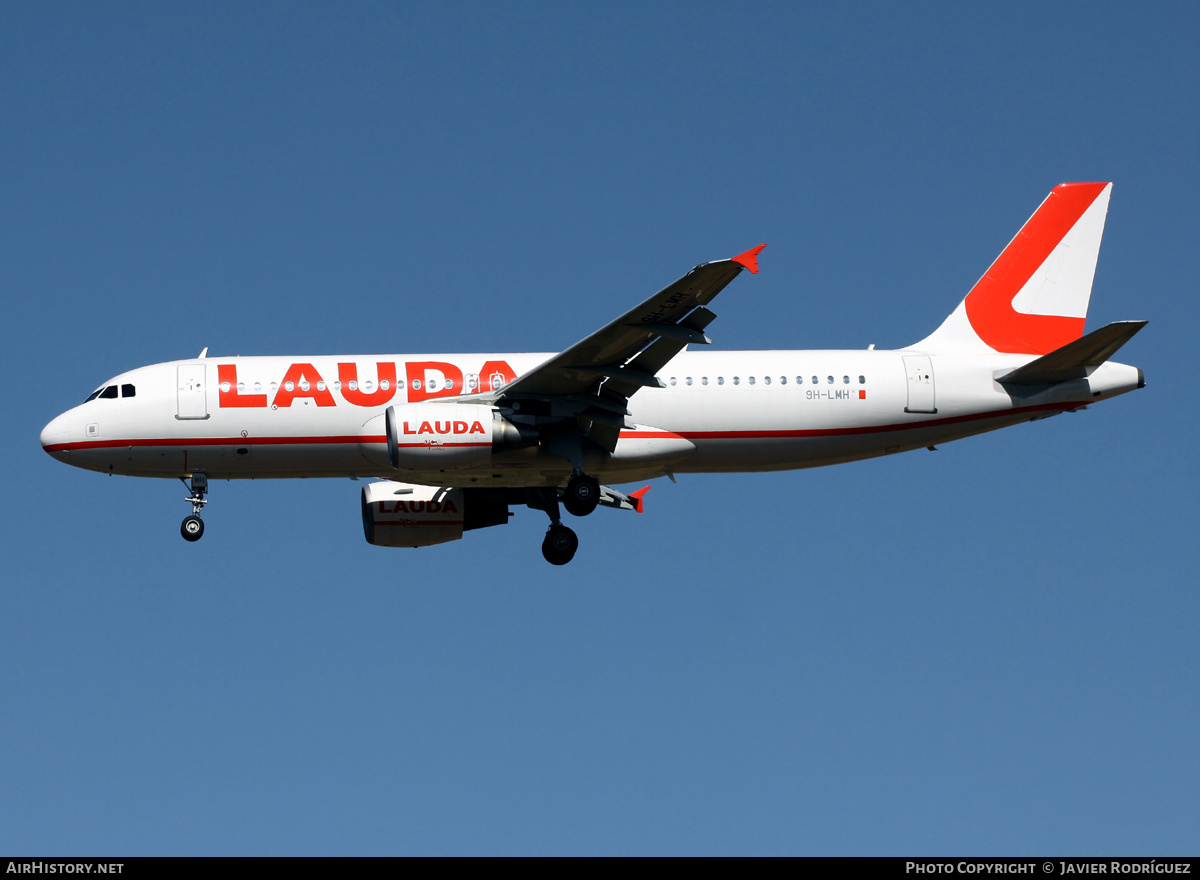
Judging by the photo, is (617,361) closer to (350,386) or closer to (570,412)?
(570,412)

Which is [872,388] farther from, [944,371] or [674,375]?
[674,375]

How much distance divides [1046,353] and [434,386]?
14208 millimetres

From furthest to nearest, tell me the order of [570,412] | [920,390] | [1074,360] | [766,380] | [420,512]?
[420,512]
[920,390]
[766,380]
[1074,360]
[570,412]

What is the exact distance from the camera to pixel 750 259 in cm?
2531

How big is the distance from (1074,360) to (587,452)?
1072 centimetres

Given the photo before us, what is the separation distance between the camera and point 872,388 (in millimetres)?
32156

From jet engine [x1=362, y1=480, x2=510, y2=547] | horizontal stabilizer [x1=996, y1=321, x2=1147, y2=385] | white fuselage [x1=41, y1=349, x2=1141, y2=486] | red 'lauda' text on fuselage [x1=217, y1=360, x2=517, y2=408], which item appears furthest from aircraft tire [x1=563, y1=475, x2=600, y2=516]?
horizontal stabilizer [x1=996, y1=321, x2=1147, y2=385]

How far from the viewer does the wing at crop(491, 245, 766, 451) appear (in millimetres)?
26750

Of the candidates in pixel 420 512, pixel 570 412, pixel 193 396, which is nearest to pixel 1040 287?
pixel 570 412

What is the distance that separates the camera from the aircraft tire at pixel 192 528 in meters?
31.8

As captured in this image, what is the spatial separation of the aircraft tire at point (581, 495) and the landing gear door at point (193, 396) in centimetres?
804

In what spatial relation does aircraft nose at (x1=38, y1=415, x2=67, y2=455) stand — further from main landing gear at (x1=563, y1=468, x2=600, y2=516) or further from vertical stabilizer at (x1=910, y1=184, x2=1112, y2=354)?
vertical stabilizer at (x1=910, y1=184, x2=1112, y2=354)
